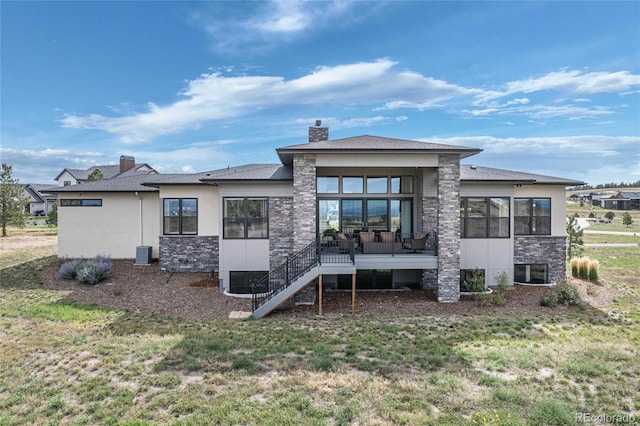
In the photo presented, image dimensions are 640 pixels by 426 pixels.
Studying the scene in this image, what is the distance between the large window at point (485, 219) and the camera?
13.7m

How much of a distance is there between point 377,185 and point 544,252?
26.4 feet

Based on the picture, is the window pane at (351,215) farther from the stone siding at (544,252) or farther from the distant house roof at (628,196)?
the distant house roof at (628,196)

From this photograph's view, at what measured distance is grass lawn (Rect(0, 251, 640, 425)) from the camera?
4953 mm

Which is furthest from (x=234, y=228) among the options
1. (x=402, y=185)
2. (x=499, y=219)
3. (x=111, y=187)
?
(x=499, y=219)

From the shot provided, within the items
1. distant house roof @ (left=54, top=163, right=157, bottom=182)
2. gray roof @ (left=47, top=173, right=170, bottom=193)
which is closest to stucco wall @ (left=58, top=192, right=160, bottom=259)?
gray roof @ (left=47, top=173, right=170, bottom=193)

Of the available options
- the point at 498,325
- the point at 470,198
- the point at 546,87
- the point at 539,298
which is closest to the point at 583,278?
the point at 539,298

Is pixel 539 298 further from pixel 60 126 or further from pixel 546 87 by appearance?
pixel 60 126

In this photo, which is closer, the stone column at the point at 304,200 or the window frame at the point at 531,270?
the stone column at the point at 304,200

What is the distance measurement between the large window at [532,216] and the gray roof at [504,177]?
898 millimetres

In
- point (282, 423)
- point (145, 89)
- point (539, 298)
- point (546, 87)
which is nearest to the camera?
point (282, 423)

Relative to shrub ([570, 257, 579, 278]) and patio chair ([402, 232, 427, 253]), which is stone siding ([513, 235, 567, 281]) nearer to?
shrub ([570, 257, 579, 278])

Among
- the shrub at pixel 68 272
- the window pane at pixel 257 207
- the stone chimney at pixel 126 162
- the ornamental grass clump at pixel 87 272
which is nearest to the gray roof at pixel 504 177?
the window pane at pixel 257 207

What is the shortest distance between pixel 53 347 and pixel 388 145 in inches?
424

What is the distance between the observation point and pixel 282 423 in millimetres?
4668
